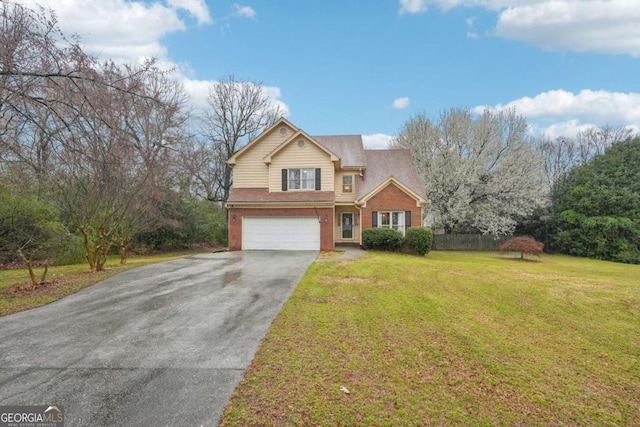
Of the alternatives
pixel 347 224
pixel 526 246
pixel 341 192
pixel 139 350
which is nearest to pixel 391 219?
pixel 347 224

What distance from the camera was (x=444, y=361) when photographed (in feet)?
15.4

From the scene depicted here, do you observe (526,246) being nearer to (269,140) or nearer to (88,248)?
(269,140)

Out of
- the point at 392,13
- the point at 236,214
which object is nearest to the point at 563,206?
the point at 392,13

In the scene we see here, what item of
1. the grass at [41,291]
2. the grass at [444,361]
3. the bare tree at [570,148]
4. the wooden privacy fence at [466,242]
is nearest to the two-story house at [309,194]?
the wooden privacy fence at [466,242]

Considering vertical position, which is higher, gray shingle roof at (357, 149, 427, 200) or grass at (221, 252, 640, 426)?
gray shingle roof at (357, 149, 427, 200)

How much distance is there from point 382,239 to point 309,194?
4.84m

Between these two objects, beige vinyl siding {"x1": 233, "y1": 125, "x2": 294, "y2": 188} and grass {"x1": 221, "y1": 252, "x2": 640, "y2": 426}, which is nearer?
grass {"x1": 221, "y1": 252, "x2": 640, "y2": 426}

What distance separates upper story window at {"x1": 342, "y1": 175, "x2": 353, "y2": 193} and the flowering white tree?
791 cm

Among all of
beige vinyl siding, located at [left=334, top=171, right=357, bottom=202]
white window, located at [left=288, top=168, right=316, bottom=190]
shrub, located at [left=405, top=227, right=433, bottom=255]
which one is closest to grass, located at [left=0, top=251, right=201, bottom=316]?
white window, located at [left=288, top=168, right=316, bottom=190]

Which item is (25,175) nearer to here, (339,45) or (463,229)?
(339,45)

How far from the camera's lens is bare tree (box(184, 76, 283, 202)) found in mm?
30109

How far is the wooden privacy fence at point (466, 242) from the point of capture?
26.4 metres

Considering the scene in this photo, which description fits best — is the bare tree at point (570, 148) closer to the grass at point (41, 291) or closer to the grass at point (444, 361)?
the grass at point (444, 361)

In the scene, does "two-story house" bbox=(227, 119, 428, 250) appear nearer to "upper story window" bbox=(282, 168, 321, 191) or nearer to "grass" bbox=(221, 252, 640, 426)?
"upper story window" bbox=(282, 168, 321, 191)
